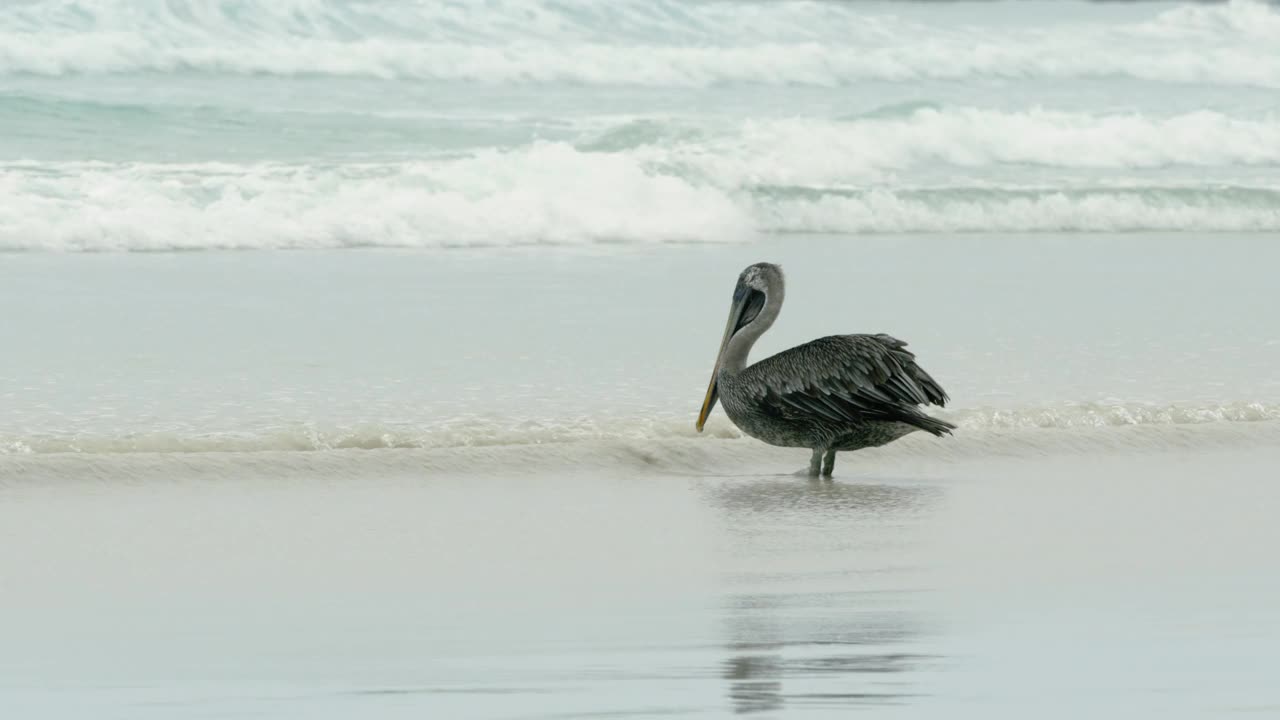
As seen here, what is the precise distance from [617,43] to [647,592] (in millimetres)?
27893

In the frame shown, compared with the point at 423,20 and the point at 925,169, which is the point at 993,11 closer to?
the point at 423,20

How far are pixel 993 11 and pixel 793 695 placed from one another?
3586 cm

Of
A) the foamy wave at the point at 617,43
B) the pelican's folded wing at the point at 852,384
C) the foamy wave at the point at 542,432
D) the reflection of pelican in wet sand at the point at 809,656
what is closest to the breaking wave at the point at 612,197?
the foamy wave at the point at 542,432

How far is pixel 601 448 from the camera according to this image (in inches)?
235

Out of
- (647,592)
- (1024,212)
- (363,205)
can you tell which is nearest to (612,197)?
(363,205)

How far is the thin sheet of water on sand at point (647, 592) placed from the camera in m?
3.40

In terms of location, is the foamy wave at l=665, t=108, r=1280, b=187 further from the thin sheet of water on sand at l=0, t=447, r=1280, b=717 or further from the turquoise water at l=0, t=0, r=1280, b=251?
the thin sheet of water on sand at l=0, t=447, r=1280, b=717

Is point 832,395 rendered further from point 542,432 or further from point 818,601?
point 818,601

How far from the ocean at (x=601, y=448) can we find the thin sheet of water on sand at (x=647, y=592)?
0.05 ft

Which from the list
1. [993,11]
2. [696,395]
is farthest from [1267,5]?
[696,395]

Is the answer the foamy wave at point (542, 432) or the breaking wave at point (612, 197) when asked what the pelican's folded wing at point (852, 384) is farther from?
the breaking wave at point (612, 197)

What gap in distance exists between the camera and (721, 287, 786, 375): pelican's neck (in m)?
5.91

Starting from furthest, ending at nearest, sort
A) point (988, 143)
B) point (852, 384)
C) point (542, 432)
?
point (988, 143), point (542, 432), point (852, 384)

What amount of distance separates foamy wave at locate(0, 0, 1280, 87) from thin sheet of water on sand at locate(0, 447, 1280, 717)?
72.3 feet
